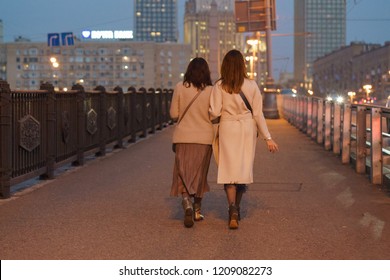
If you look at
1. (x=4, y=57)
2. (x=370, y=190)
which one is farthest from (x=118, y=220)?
(x=4, y=57)

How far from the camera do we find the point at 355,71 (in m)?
136

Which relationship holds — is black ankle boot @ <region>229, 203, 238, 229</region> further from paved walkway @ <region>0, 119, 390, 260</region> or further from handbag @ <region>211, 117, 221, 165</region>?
handbag @ <region>211, 117, 221, 165</region>

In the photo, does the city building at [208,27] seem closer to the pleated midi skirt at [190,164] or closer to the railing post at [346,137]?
the railing post at [346,137]

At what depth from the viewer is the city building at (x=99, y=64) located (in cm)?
15875

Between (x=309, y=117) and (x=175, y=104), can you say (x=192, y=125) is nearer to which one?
(x=175, y=104)

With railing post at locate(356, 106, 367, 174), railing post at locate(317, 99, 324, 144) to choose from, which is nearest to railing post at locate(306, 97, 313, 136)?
railing post at locate(317, 99, 324, 144)

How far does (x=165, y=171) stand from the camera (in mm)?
13195

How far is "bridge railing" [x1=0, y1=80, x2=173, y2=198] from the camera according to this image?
32.4ft

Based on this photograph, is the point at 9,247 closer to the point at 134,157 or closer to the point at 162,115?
the point at 134,157

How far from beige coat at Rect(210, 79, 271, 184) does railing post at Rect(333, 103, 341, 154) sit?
8612mm

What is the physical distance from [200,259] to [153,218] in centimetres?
222

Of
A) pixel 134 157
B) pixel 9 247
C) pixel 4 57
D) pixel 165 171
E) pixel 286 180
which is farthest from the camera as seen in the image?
pixel 4 57

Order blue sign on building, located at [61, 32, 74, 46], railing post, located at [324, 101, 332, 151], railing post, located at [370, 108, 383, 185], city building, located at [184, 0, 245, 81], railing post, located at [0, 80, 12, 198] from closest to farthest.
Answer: railing post, located at [0, 80, 12, 198] → railing post, located at [370, 108, 383, 185] → railing post, located at [324, 101, 332, 151] → blue sign on building, located at [61, 32, 74, 46] → city building, located at [184, 0, 245, 81]

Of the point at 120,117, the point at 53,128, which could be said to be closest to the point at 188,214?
the point at 53,128
